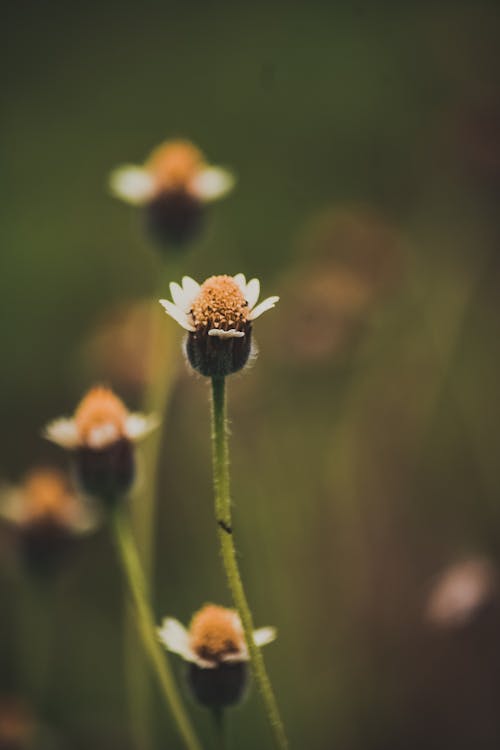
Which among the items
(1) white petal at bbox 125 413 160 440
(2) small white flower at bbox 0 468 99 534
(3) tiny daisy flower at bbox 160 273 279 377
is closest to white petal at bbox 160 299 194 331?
(3) tiny daisy flower at bbox 160 273 279 377

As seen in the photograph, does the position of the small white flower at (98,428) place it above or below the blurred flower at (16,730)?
above

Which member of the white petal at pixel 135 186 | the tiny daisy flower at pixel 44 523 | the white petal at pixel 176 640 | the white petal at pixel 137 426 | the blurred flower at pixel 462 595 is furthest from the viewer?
the white petal at pixel 135 186

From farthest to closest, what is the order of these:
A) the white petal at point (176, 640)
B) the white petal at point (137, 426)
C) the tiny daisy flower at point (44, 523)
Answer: the tiny daisy flower at point (44, 523) → the white petal at point (137, 426) → the white petal at point (176, 640)

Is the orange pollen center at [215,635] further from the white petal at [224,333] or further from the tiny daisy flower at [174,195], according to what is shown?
the tiny daisy flower at [174,195]

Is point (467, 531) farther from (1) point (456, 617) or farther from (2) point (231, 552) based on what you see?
(2) point (231, 552)

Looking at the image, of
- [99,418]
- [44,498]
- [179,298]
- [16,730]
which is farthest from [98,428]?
[16,730]

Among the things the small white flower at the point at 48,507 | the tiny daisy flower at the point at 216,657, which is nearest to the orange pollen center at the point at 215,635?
the tiny daisy flower at the point at 216,657

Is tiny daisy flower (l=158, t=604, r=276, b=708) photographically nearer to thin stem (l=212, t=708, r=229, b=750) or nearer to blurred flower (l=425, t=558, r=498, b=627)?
thin stem (l=212, t=708, r=229, b=750)
